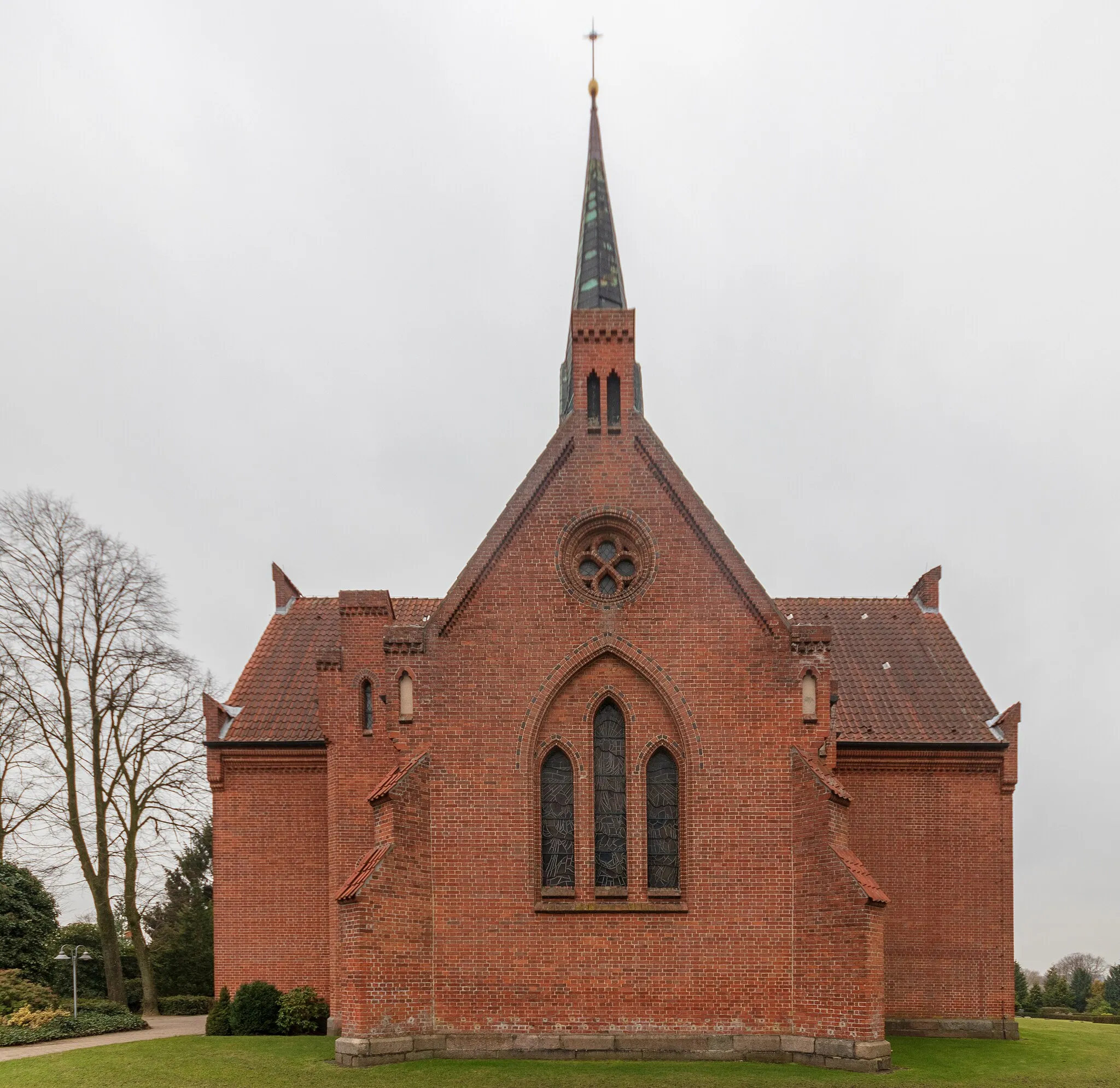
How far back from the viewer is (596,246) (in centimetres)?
2086

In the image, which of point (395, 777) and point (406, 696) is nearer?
point (395, 777)

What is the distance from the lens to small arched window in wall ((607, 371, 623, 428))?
60.1 ft

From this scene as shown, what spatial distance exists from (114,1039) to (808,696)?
17.8 m

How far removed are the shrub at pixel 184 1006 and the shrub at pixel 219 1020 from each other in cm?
852

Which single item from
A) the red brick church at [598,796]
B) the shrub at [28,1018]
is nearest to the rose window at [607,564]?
the red brick church at [598,796]

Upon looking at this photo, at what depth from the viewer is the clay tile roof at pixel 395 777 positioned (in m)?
16.3

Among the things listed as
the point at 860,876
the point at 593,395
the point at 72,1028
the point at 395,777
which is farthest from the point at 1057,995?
the point at 72,1028

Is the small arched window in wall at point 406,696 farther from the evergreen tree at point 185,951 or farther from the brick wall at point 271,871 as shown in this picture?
the evergreen tree at point 185,951

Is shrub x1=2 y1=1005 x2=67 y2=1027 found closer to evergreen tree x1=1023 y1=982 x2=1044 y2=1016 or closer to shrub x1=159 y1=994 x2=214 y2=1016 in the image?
shrub x1=159 y1=994 x2=214 y2=1016

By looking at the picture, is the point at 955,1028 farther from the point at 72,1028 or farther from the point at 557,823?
the point at 72,1028

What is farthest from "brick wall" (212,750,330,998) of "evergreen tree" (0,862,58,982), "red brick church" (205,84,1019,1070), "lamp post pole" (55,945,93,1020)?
"evergreen tree" (0,862,58,982)

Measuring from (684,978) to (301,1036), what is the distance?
9.02m

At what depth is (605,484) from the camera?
59.2ft

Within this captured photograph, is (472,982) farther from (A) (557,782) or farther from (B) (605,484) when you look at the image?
(B) (605,484)
